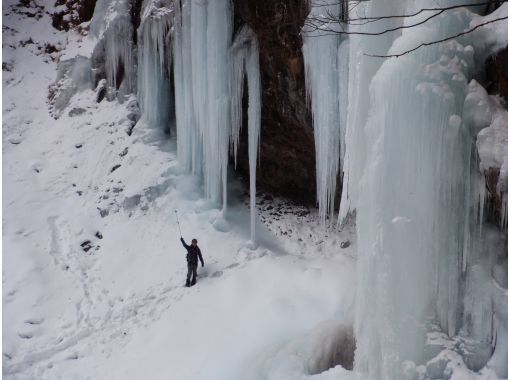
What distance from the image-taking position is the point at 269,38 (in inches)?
322

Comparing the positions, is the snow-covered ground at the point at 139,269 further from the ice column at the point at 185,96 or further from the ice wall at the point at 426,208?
the ice wall at the point at 426,208

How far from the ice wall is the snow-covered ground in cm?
125

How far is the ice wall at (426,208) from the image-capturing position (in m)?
3.82

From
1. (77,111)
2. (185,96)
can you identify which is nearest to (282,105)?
(185,96)

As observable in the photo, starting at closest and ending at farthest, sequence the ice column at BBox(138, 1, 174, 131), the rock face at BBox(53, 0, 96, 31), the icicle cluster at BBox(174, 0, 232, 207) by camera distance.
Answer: the icicle cluster at BBox(174, 0, 232, 207) → the ice column at BBox(138, 1, 174, 131) → the rock face at BBox(53, 0, 96, 31)

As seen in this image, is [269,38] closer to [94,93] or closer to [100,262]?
[100,262]

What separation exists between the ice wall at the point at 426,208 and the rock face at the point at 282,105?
12.5ft

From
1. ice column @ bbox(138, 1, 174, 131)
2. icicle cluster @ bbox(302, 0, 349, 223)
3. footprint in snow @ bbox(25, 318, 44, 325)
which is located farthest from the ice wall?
ice column @ bbox(138, 1, 174, 131)

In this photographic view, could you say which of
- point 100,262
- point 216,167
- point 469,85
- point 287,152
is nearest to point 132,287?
point 100,262

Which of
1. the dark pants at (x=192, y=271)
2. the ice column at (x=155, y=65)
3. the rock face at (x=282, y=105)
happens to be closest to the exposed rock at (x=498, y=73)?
the rock face at (x=282, y=105)

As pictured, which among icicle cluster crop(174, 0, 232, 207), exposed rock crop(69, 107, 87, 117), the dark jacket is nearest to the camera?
the dark jacket

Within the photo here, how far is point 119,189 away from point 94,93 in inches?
143

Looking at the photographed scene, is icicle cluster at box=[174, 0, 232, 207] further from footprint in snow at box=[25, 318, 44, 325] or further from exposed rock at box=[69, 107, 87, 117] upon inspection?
exposed rock at box=[69, 107, 87, 117]

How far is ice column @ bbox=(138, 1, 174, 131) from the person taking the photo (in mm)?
10505
